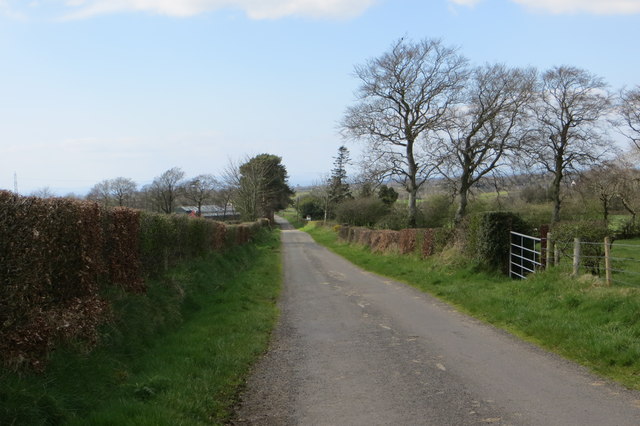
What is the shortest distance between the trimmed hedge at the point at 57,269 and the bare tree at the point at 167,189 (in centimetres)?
6534

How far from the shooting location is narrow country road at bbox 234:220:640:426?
17.3 feet

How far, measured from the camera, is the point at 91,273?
7668 mm

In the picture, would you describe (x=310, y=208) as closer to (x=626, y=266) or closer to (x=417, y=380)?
(x=626, y=266)

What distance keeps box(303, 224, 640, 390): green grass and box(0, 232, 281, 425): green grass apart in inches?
183

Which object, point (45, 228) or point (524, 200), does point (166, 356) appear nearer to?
point (45, 228)

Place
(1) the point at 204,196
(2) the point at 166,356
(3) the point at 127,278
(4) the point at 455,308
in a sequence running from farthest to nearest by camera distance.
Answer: (1) the point at 204,196 → (4) the point at 455,308 → (3) the point at 127,278 → (2) the point at 166,356

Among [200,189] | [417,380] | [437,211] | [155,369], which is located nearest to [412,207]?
[437,211]

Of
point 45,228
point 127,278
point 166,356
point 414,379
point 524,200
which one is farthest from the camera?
point 524,200

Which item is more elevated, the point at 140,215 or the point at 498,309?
the point at 140,215

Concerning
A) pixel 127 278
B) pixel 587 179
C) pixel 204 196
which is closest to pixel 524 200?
pixel 587 179

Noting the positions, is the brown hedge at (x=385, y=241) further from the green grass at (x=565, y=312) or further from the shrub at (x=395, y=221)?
the green grass at (x=565, y=312)

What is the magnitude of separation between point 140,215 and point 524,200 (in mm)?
59444

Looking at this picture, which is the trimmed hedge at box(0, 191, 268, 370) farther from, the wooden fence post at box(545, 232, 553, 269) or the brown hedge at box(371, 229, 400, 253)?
the brown hedge at box(371, 229, 400, 253)

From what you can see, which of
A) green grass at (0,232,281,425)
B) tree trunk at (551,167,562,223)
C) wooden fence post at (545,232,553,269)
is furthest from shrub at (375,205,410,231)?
green grass at (0,232,281,425)
